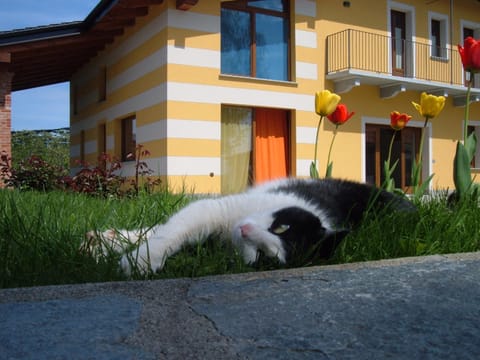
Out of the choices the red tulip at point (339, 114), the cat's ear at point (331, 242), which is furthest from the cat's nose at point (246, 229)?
the red tulip at point (339, 114)

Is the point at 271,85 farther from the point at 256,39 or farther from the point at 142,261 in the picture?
the point at 142,261

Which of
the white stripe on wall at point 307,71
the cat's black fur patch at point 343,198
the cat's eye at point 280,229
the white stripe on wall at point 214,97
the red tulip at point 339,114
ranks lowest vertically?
the cat's eye at point 280,229

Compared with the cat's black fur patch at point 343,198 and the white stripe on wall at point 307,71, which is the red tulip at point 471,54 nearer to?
the cat's black fur patch at point 343,198

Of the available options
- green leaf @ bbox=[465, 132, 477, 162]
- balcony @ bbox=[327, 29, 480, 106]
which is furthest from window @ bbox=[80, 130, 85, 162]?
green leaf @ bbox=[465, 132, 477, 162]

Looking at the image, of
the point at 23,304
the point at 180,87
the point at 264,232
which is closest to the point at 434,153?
the point at 180,87

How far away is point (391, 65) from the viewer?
14.2m

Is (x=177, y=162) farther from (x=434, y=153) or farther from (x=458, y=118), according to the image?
(x=458, y=118)

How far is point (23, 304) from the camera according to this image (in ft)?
4.29

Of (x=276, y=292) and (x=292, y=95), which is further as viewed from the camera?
(x=292, y=95)

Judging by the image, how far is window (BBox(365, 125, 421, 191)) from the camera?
46.2 ft

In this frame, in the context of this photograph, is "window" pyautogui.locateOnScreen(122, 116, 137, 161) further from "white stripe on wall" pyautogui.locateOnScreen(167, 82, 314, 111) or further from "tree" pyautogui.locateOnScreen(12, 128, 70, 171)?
"tree" pyautogui.locateOnScreen(12, 128, 70, 171)

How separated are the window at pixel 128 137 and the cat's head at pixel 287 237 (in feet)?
37.1

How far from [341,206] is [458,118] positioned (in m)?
14.5

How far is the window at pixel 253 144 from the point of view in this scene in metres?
12.0
